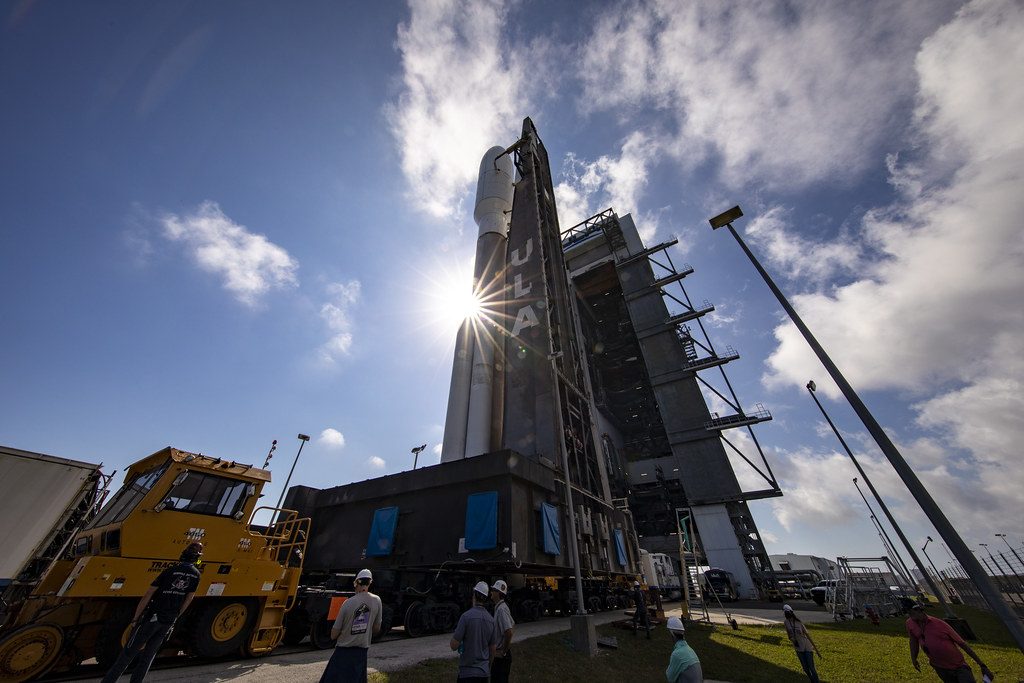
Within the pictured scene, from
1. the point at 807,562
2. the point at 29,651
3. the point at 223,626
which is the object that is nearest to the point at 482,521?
the point at 223,626

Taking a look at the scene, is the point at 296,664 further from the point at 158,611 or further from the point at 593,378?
the point at 593,378

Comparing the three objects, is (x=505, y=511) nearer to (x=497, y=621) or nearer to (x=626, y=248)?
(x=497, y=621)

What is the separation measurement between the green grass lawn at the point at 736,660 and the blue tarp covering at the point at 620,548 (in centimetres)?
827

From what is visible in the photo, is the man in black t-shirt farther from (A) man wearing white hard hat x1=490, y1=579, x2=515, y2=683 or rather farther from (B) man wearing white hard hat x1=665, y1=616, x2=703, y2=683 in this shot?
(B) man wearing white hard hat x1=665, y1=616, x2=703, y2=683

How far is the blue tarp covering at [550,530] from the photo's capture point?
56.9 ft

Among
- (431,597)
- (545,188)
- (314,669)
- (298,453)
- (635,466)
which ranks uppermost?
(545,188)

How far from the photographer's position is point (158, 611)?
5953 mm

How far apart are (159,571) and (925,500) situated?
1374cm

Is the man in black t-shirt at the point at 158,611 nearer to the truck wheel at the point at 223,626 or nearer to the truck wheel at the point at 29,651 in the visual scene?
the truck wheel at the point at 29,651

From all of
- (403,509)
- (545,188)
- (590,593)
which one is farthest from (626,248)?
(403,509)

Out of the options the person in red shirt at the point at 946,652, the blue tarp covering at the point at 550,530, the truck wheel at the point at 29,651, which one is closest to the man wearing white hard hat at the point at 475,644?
the truck wheel at the point at 29,651

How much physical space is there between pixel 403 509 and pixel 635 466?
132 ft

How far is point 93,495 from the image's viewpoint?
582 inches

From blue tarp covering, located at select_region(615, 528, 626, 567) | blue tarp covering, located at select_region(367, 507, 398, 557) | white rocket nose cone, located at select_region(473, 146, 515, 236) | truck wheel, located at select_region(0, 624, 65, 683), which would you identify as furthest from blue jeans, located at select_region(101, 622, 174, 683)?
white rocket nose cone, located at select_region(473, 146, 515, 236)
